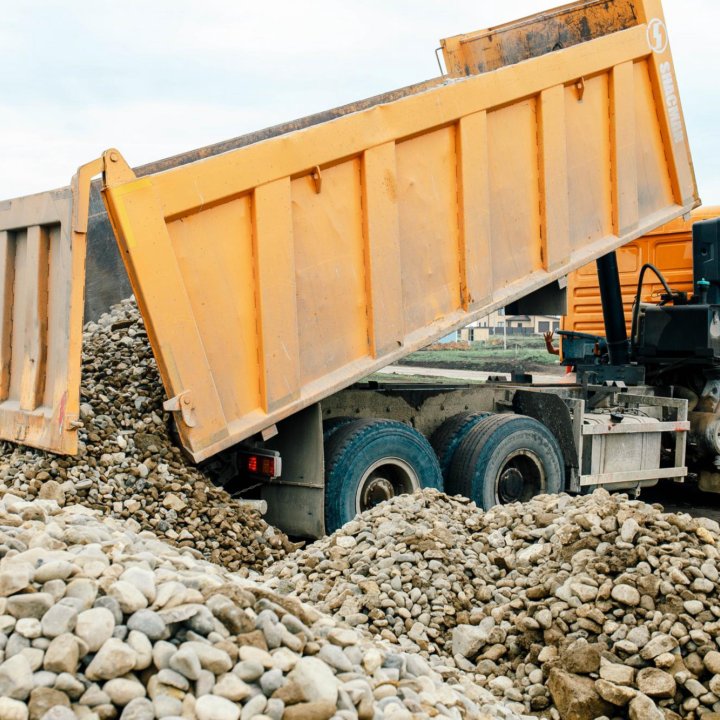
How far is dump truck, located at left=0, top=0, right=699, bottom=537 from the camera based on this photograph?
497 centimetres

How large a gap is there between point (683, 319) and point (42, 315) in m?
5.48

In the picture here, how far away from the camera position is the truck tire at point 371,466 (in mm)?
5676

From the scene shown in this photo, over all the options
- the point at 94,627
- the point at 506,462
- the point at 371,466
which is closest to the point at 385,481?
the point at 371,466

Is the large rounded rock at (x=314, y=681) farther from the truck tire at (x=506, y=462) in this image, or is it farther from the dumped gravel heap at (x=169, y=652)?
the truck tire at (x=506, y=462)

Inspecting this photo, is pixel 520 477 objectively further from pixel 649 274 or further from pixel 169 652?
pixel 169 652

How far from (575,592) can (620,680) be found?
0.54 meters

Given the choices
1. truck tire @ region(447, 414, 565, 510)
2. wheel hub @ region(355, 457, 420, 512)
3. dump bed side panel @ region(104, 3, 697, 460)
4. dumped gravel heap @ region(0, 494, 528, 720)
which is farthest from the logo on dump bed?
dumped gravel heap @ region(0, 494, 528, 720)

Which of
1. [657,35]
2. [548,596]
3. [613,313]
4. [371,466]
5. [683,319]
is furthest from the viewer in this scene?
Answer: [613,313]

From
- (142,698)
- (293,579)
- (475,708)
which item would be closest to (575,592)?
(475,708)

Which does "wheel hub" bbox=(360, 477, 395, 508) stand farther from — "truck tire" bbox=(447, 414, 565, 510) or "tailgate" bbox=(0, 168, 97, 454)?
"tailgate" bbox=(0, 168, 97, 454)

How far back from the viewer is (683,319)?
8.31 meters

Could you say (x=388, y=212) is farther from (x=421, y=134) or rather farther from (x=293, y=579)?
(x=293, y=579)

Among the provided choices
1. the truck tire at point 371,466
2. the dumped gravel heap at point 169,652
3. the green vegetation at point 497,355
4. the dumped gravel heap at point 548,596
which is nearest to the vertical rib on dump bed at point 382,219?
the truck tire at point 371,466

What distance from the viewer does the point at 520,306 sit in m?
7.00
